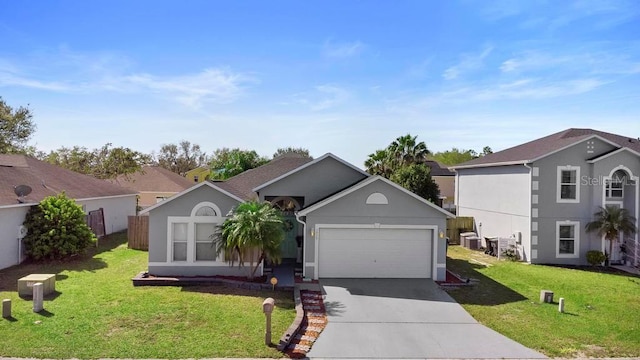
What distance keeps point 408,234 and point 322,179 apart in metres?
4.42

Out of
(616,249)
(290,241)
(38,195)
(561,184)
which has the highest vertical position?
(561,184)

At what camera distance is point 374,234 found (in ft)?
51.0

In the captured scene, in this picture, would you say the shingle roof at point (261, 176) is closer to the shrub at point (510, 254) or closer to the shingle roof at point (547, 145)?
the shingle roof at point (547, 145)

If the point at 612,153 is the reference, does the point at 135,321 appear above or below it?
→ below

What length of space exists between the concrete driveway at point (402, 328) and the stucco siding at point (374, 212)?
2312 mm

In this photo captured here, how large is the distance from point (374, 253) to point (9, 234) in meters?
14.4

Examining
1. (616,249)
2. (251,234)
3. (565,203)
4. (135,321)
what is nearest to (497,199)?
(565,203)

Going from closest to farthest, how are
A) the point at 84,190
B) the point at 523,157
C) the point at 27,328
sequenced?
the point at 27,328
the point at 523,157
the point at 84,190

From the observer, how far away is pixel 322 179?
58.3ft

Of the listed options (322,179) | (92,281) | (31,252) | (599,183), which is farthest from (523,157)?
(31,252)

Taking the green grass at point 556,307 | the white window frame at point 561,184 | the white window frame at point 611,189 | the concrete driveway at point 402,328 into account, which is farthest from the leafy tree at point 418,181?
the concrete driveway at point 402,328

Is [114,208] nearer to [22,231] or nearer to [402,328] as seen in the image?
[22,231]

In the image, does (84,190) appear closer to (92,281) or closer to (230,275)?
(92,281)

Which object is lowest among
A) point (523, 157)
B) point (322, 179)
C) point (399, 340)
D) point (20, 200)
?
point (399, 340)
